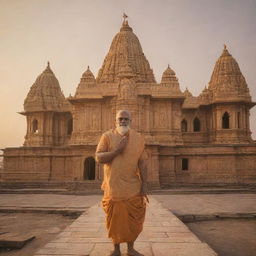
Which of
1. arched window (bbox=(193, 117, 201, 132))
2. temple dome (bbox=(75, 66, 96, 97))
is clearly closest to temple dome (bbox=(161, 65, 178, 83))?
temple dome (bbox=(75, 66, 96, 97))


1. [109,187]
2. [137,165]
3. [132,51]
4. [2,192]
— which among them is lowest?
[2,192]

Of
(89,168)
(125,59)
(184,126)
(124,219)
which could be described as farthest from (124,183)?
(184,126)

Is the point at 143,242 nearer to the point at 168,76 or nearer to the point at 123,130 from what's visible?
the point at 123,130

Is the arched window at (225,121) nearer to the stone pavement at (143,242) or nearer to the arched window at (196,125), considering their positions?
the arched window at (196,125)

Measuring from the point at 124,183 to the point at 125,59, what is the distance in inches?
955

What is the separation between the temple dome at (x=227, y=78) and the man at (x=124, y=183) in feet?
85.0

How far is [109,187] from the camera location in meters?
4.95

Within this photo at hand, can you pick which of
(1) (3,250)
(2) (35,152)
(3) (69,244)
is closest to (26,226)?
(1) (3,250)

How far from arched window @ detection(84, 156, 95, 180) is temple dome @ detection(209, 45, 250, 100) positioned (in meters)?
12.8

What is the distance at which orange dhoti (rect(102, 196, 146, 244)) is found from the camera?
4781mm

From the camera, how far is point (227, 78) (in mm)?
30469

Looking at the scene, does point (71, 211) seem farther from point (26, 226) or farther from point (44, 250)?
point (44, 250)

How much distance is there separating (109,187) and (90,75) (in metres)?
23.3

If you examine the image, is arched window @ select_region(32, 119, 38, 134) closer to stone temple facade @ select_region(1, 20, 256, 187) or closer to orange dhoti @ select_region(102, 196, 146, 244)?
stone temple facade @ select_region(1, 20, 256, 187)
